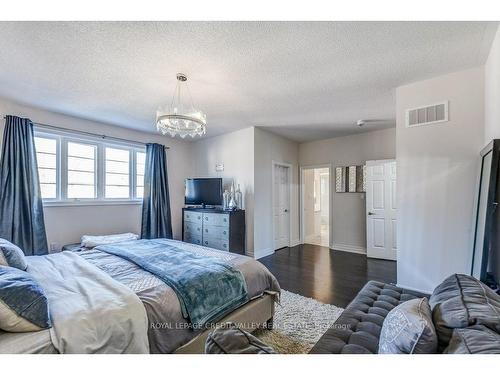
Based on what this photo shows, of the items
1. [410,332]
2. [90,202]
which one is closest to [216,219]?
[90,202]

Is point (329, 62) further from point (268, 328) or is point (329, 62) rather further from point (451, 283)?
point (268, 328)

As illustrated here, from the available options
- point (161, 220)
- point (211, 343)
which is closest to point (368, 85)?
point (211, 343)

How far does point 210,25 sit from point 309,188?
5.07 metres

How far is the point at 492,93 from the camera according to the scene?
218cm

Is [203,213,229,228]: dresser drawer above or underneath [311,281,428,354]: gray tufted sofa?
above

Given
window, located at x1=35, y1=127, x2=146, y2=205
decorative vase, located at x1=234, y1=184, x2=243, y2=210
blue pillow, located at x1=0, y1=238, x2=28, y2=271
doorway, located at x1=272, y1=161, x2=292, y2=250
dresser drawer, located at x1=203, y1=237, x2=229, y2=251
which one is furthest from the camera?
doorway, located at x1=272, y1=161, x2=292, y2=250

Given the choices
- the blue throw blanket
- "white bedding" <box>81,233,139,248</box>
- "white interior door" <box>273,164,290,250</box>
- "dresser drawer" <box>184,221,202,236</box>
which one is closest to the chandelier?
the blue throw blanket

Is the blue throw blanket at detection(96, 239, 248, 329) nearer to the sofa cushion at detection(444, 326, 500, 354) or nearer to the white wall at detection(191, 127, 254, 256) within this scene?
the sofa cushion at detection(444, 326, 500, 354)

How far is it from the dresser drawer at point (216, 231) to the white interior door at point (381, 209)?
9.20 feet

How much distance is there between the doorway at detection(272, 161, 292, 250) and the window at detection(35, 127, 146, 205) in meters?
2.83

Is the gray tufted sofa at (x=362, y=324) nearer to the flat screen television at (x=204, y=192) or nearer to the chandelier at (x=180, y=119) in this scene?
the chandelier at (x=180, y=119)

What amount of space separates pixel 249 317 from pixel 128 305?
972 mm

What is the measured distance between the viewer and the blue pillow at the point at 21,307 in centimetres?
117

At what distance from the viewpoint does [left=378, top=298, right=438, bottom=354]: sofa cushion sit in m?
0.90
